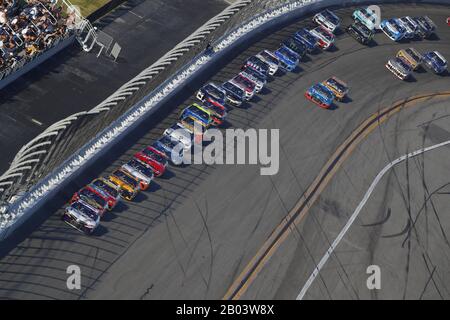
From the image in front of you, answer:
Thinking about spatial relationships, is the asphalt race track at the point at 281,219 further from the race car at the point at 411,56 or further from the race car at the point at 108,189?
the race car at the point at 411,56

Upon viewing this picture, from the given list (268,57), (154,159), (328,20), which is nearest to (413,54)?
(328,20)

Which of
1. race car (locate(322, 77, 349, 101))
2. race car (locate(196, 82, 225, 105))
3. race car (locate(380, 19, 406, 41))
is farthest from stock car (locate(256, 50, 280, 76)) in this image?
race car (locate(380, 19, 406, 41))

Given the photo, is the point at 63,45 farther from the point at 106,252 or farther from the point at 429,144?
the point at 429,144

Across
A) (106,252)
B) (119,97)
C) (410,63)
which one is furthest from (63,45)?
(410,63)

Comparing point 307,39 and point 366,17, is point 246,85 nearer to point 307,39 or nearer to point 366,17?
point 307,39

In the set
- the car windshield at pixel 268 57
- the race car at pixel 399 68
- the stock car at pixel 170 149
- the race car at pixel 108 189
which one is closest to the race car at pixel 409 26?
the race car at pixel 399 68

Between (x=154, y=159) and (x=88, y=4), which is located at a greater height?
(x=154, y=159)

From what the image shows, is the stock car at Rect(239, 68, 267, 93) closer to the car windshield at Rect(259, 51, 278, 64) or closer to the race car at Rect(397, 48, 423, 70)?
the car windshield at Rect(259, 51, 278, 64)

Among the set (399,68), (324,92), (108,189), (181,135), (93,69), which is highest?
(399,68)
